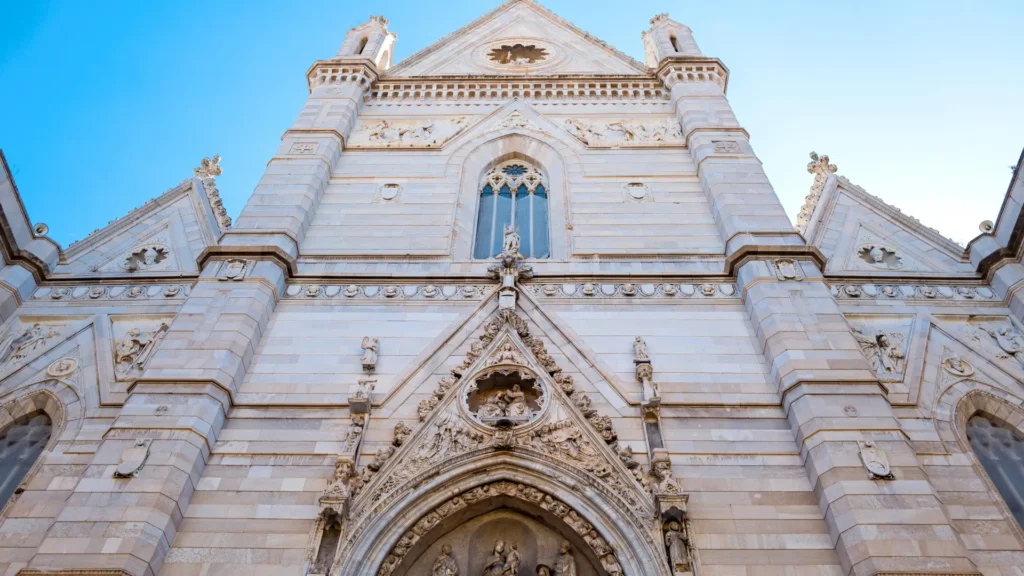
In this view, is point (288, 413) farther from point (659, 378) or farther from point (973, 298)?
point (973, 298)

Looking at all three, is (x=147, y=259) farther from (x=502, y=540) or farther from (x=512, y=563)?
(x=512, y=563)

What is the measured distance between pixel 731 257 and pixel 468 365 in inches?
186

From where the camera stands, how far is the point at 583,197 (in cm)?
1402

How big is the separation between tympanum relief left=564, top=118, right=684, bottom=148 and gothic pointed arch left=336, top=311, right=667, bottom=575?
7.16 m

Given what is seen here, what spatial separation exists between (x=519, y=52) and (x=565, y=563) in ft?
51.5

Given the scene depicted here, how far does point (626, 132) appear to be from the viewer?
15.9 m

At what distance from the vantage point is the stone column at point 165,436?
7.62m

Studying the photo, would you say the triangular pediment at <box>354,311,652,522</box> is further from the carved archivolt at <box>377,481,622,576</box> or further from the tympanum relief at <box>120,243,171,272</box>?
the tympanum relief at <box>120,243,171,272</box>

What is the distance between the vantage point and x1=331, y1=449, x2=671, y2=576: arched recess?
7816 millimetres

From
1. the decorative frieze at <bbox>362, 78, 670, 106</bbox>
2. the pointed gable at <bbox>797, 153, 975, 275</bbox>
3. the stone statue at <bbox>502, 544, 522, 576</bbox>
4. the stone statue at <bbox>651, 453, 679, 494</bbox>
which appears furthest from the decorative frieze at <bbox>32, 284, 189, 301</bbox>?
the pointed gable at <bbox>797, 153, 975, 275</bbox>

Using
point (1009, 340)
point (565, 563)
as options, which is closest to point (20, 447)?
point (565, 563)

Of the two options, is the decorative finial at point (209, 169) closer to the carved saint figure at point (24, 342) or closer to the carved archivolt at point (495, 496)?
the carved saint figure at point (24, 342)

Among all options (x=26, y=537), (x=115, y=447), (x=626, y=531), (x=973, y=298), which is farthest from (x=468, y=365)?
(x=973, y=298)

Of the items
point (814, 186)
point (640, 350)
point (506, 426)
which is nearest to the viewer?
point (506, 426)
